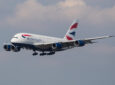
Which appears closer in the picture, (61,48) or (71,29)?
(61,48)

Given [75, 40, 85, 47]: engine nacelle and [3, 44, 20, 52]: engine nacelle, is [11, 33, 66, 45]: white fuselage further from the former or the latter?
[75, 40, 85, 47]: engine nacelle

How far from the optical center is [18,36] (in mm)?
148625

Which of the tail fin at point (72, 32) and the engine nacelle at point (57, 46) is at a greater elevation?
the tail fin at point (72, 32)

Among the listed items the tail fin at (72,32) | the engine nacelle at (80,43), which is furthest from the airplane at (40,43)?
the tail fin at (72,32)

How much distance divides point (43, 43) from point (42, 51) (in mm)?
2200

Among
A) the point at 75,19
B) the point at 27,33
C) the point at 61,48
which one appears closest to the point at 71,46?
the point at 61,48

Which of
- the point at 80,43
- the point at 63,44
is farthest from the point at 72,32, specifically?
the point at 80,43

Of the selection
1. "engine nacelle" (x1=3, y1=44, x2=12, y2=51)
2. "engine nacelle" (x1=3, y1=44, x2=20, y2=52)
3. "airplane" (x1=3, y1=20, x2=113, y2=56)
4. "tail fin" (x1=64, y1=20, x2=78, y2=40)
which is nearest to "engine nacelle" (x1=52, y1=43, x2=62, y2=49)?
"airplane" (x1=3, y1=20, x2=113, y2=56)

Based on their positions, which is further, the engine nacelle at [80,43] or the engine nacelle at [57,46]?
the engine nacelle at [57,46]

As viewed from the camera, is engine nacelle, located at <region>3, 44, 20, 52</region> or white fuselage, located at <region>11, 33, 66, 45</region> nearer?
white fuselage, located at <region>11, 33, 66, 45</region>

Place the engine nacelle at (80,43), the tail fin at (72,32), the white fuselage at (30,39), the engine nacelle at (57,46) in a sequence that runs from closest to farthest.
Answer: the engine nacelle at (80,43)
the white fuselage at (30,39)
the engine nacelle at (57,46)
the tail fin at (72,32)

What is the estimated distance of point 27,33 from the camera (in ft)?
491

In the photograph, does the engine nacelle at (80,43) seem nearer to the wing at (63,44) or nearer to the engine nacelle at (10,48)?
the wing at (63,44)

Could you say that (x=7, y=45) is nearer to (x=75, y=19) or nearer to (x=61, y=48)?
(x=61, y=48)
